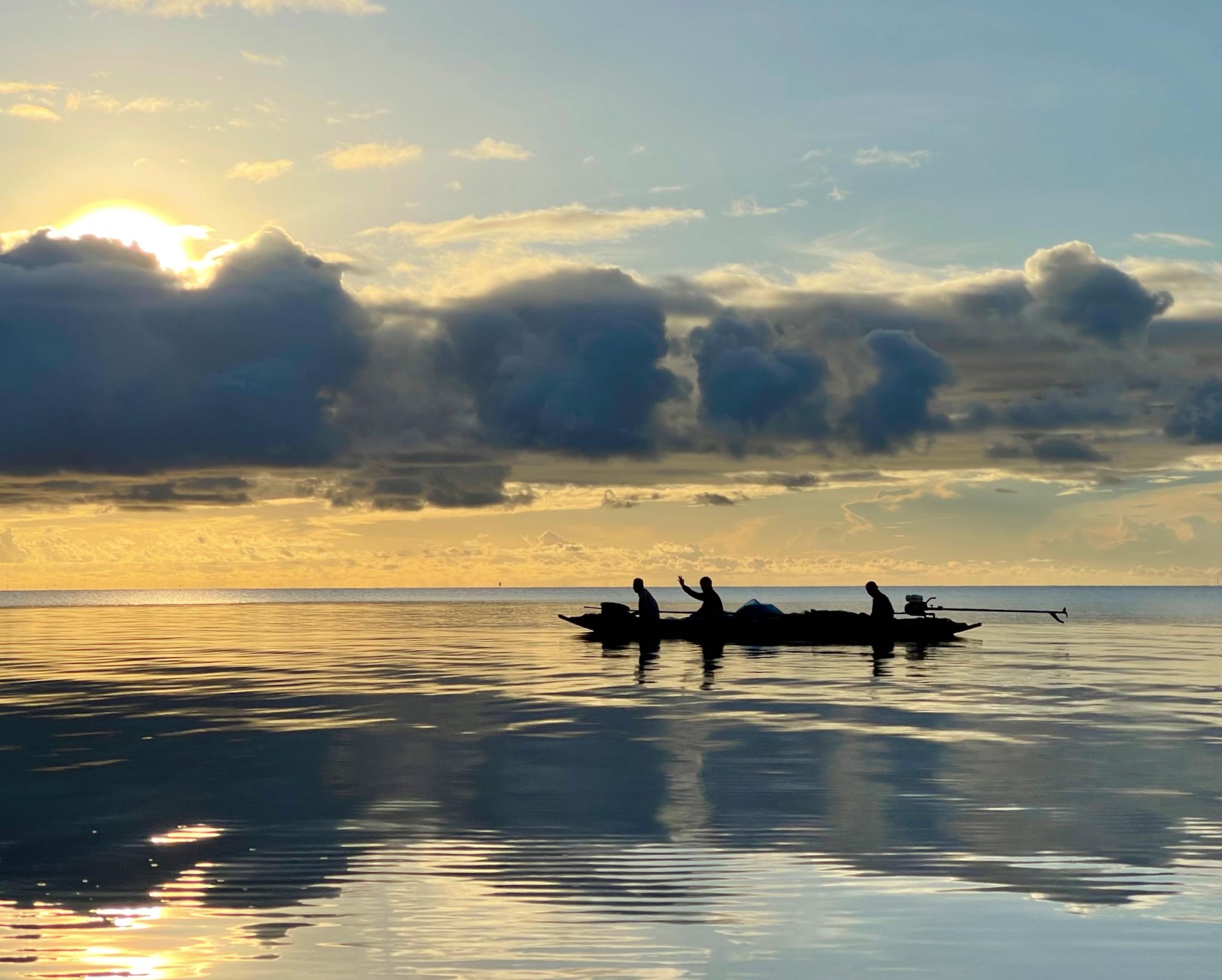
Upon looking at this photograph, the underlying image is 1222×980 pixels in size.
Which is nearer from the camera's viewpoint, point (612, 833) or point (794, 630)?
point (612, 833)

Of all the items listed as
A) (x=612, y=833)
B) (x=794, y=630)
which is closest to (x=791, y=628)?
(x=794, y=630)

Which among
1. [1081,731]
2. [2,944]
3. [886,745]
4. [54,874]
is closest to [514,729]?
[886,745]

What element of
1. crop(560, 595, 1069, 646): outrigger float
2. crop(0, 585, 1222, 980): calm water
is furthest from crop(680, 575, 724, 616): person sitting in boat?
crop(0, 585, 1222, 980): calm water

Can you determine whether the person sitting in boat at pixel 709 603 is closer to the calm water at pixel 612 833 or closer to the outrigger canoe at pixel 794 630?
the outrigger canoe at pixel 794 630

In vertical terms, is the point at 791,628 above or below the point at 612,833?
below

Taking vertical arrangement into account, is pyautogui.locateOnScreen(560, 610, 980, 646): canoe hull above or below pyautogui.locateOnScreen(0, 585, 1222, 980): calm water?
below

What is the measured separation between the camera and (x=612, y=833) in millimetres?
16438

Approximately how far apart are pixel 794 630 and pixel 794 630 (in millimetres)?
29

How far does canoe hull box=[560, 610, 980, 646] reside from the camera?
59.5 metres

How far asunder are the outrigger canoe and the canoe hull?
3cm

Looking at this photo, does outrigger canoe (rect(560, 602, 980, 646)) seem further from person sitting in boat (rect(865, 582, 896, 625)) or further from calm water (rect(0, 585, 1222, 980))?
calm water (rect(0, 585, 1222, 980))

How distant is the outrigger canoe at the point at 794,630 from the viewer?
59.5 metres

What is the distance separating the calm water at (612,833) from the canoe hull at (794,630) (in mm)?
20530

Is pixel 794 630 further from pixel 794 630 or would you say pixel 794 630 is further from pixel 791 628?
pixel 791 628
